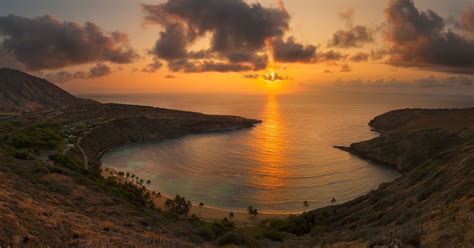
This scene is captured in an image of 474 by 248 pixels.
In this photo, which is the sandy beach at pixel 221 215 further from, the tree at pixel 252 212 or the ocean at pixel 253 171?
the ocean at pixel 253 171

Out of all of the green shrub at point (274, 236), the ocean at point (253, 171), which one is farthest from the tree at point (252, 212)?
the green shrub at point (274, 236)

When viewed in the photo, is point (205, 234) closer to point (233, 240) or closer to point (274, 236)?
point (233, 240)

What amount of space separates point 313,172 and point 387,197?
57412 millimetres

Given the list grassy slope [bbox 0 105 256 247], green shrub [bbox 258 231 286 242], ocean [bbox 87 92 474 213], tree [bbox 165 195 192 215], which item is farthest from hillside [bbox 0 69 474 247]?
ocean [bbox 87 92 474 213]

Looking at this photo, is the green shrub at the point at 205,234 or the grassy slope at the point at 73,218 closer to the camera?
the grassy slope at the point at 73,218

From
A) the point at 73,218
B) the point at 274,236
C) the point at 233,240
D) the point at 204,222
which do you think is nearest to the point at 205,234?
the point at 233,240

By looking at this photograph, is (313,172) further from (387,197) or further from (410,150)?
(387,197)

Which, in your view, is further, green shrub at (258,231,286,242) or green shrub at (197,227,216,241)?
green shrub at (258,231,286,242)

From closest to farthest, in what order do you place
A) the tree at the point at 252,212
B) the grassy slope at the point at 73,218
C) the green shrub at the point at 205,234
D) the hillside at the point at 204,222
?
the hillside at the point at 204,222 < the grassy slope at the point at 73,218 < the green shrub at the point at 205,234 < the tree at the point at 252,212

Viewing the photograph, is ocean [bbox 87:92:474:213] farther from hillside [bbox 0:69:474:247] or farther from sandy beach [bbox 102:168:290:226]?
hillside [bbox 0:69:474:247]

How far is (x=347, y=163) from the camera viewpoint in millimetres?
122250

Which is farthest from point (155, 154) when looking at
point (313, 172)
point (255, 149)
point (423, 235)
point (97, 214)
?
point (423, 235)

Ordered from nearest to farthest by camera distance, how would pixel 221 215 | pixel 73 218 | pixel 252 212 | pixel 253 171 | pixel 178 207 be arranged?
pixel 73 218 → pixel 178 207 → pixel 221 215 → pixel 252 212 → pixel 253 171

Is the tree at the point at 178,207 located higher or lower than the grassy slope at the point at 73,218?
lower
